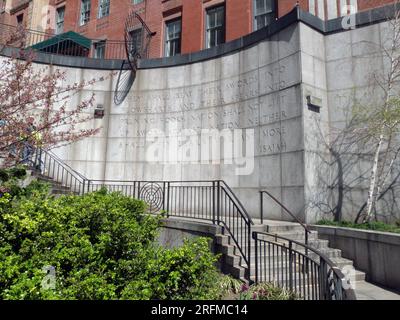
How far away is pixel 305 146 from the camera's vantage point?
9.50 m

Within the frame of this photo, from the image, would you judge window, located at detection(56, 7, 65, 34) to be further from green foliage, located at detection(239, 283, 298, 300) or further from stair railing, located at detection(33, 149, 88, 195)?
green foliage, located at detection(239, 283, 298, 300)

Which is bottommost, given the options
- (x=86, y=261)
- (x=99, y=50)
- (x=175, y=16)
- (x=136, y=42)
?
(x=86, y=261)

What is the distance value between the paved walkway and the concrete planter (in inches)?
13.7

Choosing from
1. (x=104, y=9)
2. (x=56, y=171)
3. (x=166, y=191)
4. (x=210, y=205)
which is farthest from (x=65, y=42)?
(x=210, y=205)

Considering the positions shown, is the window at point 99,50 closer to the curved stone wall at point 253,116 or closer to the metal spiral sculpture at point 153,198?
the curved stone wall at point 253,116

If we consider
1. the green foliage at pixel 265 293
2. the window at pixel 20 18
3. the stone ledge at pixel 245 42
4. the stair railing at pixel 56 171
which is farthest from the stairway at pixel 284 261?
the window at pixel 20 18

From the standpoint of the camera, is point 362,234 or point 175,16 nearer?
point 362,234

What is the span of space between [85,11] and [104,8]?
2035 millimetres

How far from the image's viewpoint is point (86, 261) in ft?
14.7

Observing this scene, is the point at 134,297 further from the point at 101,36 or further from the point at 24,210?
the point at 101,36

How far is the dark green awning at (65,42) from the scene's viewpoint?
59.2 feet

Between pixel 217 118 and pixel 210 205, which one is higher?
pixel 217 118

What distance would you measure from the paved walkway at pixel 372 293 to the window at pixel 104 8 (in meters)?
20.9

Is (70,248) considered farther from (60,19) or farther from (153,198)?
(60,19)
